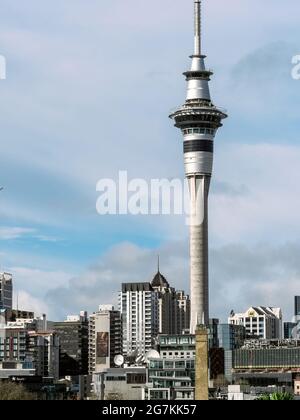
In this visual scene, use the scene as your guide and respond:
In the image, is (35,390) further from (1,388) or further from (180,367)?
(1,388)

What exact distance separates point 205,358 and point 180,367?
4921 inches

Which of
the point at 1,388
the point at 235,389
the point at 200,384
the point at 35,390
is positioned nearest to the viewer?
the point at 200,384

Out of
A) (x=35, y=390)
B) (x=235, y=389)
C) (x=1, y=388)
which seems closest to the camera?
(x=1, y=388)

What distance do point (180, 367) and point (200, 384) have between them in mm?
129318
